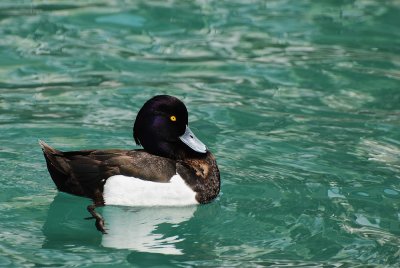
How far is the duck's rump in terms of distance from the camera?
9.77 m

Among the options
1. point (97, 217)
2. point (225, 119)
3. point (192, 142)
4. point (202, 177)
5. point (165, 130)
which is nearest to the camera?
point (97, 217)

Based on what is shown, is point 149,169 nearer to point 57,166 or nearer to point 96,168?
point 96,168

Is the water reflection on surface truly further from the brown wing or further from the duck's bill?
the duck's bill

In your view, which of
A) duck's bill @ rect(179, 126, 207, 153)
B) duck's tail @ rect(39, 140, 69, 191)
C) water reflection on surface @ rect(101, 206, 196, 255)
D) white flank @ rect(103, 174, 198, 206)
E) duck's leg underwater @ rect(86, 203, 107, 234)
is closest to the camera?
water reflection on surface @ rect(101, 206, 196, 255)

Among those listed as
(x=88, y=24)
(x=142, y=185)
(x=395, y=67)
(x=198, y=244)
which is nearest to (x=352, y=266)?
(x=198, y=244)

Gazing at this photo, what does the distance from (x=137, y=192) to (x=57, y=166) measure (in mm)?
778

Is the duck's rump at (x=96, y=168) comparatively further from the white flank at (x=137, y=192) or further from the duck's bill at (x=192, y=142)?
the duck's bill at (x=192, y=142)

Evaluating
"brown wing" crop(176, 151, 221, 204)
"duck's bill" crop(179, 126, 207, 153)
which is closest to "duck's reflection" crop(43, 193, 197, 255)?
"brown wing" crop(176, 151, 221, 204)

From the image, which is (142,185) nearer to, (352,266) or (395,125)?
(352,266)

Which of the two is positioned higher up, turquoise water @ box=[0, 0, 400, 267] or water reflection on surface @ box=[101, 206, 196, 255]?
turquoise water @ box=[0, 0, 400, 267]

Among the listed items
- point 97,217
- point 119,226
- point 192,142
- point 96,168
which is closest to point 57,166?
point 96,168

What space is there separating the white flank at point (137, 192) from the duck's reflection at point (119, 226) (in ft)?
0.25

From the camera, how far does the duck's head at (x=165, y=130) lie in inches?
396

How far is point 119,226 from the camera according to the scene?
31.1 ft
